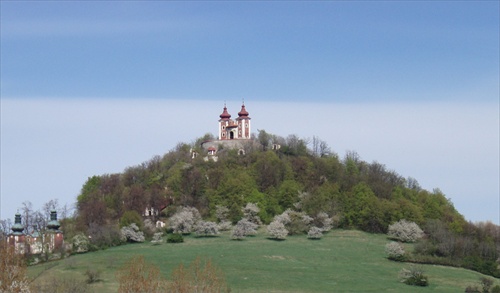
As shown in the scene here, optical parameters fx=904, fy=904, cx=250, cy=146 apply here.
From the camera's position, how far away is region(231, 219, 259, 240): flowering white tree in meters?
108

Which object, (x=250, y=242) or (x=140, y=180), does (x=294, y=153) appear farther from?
(x=250, y=242)

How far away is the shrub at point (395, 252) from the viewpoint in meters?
96.9

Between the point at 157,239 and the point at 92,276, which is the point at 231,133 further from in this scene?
the point at 92,276

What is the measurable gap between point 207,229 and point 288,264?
820 inches

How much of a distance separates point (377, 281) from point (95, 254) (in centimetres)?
3262

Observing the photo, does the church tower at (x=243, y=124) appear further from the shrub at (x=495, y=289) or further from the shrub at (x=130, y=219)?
the shrub at (x=495, y=289)

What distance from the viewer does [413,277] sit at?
8406 cm

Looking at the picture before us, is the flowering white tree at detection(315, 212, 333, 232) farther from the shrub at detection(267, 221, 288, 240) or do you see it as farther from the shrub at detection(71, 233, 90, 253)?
the shrub at detection(71, 233, 90, 253)

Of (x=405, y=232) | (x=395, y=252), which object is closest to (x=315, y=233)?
(x=405, y=232)

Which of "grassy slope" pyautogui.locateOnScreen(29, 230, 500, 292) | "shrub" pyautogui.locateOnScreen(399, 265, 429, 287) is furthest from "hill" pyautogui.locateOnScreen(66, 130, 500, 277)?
"shrub" pyautogui.locateOnScreen(399, 265, 429, 287)

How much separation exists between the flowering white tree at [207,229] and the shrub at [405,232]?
70.5 feet

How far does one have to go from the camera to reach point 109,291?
7531cm

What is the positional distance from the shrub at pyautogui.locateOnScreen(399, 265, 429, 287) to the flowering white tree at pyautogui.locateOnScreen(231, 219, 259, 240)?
1043 inches

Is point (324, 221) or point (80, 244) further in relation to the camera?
point (324, 221)
